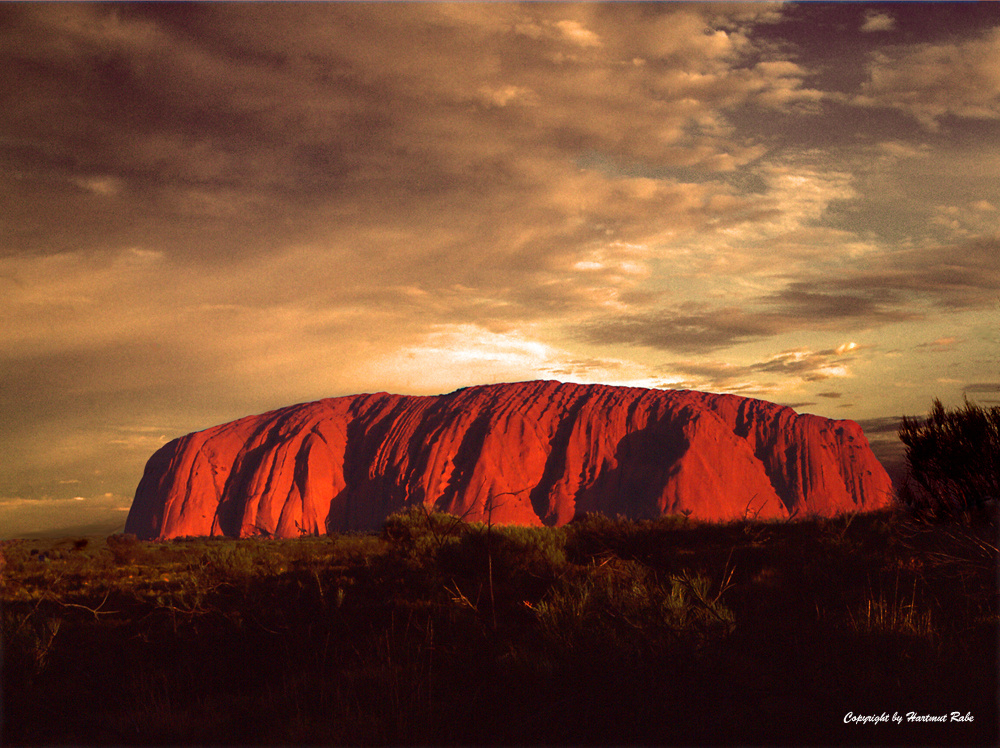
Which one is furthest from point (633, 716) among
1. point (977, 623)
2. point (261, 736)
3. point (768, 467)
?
point (768, 467)

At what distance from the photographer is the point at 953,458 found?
10.8m

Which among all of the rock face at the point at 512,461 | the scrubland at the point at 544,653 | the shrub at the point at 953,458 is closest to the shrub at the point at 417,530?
the scrubland at the point at 544,653

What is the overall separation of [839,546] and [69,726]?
42.1 feet

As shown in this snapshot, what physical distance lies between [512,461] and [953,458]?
6224 centimetres

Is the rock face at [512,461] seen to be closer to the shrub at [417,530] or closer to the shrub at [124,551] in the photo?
the shrub at [124,551]

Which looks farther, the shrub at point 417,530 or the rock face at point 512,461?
the rock face at point 512,461

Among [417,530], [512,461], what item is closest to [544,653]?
[417,530]

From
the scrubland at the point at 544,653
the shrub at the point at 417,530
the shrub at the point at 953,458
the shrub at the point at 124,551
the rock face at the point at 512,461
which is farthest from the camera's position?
the rock face at the point at 512,461

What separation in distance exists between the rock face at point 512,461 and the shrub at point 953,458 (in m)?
51.8

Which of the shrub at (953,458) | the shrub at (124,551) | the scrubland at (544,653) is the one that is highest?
the shrub at (953,458)

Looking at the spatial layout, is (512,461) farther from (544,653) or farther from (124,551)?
(544,653)

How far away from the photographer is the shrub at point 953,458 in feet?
33.4

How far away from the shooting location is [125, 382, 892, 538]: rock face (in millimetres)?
69250

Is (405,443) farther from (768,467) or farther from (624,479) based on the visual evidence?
(768,467)
